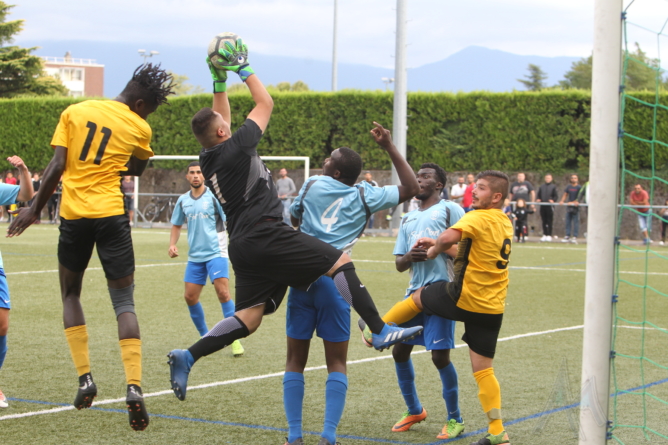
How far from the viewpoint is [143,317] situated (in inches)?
381

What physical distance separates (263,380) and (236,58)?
293 cm

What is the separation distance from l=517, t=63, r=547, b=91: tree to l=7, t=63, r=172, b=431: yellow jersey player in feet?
312

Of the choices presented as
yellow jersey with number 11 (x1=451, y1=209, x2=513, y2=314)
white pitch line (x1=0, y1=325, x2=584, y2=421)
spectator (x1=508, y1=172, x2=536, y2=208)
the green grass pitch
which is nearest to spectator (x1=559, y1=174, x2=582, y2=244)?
spectator (x1=508, y1=172, x2=536, y2=208)

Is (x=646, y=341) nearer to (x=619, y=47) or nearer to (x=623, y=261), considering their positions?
(x=619, y=47)

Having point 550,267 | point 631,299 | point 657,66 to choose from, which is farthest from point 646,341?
point 550,267

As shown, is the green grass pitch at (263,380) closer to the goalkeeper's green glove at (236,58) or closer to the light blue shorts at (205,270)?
the light blue shorts at (205,270)

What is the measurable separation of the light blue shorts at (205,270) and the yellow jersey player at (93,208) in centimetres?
296

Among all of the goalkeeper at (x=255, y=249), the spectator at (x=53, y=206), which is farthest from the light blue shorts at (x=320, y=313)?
the spectator at (x=53, y=206)

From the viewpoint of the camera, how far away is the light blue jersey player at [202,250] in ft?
25.6

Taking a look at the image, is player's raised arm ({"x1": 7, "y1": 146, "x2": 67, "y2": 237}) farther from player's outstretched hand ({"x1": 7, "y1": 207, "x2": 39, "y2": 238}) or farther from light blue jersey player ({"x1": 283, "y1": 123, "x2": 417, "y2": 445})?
light blue jersey player ({"x1": 283, "y1": 123, "x2": 417, "y2": 445})

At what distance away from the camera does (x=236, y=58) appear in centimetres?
465

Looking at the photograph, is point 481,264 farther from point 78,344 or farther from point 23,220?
point 23,220

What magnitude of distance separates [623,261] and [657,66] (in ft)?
45.0

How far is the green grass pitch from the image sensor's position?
4.99 metres
